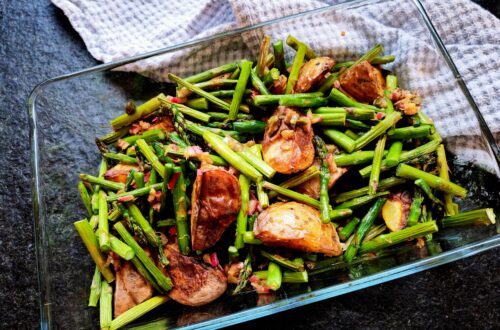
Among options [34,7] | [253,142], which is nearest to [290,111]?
[253,142]

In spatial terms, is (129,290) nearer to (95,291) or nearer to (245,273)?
(95,291)

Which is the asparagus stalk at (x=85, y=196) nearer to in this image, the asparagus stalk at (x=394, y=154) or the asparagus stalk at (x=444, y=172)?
the asparagus stalk at (x=394, y=154)

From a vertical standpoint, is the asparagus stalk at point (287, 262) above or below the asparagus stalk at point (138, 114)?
below

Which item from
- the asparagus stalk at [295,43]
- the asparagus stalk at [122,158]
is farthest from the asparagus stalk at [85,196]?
the asparagus stalk at [295,43]

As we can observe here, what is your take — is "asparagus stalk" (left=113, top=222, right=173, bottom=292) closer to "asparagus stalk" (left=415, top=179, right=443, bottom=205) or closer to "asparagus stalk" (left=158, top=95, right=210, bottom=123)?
"asparagus stalk" (left=158, top=95, right=210, bottom=123)

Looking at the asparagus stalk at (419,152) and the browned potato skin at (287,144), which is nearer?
the browned potato skin at (287,144)

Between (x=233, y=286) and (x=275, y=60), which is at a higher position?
(x=275, y=60)

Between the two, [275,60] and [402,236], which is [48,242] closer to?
[275,60]
